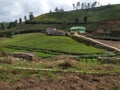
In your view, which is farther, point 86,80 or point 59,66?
point 59,66

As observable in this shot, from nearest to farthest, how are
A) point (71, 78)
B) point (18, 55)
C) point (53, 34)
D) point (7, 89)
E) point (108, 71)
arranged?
point (7, 89), point (71, 78), point (108, 71), point (18, 55), point (53, 34)

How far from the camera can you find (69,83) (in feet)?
31.8

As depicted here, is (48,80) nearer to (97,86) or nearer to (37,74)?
(37,74)

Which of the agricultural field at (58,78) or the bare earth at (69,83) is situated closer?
the bare earth at (69,83)

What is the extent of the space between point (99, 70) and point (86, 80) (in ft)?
4.64

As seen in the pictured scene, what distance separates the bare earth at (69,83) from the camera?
9.45 metres

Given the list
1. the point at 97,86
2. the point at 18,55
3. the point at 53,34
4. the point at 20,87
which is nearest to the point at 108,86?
the point at 97,86

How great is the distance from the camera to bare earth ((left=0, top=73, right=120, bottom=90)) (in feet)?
31.0

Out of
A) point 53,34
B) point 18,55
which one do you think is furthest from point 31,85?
point 53,34

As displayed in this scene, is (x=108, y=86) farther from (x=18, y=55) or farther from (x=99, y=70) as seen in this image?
(x=18, y=55)

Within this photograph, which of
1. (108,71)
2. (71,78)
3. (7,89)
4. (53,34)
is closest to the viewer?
(7,89)

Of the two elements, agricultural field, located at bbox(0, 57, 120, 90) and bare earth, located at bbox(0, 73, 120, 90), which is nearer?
bare earth, located at bbox(0, 73, 120, 90)

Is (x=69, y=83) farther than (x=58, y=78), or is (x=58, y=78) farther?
(x=58, y=78)

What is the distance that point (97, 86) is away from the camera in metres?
9.66
